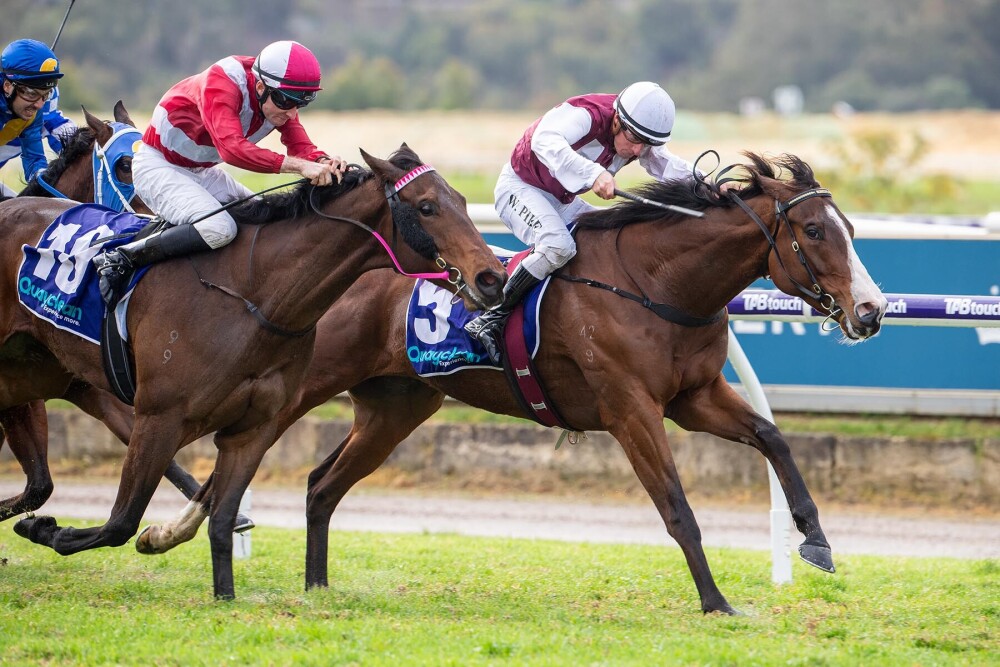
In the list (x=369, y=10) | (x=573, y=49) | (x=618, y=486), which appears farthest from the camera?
(x=369, y=10)

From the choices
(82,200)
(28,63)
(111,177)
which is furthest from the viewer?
(82,200)

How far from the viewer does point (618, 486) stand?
11.1 meters

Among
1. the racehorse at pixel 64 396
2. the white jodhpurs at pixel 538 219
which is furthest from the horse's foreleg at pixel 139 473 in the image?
the white jodhpurs at pixel 538 219

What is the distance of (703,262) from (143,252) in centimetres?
254

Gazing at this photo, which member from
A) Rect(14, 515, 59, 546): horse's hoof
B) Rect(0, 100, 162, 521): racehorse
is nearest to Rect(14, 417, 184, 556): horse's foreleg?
Rect(14, 515, 59, 546): horse's hoof

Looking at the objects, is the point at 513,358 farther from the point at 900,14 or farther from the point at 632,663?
the point at 900,14

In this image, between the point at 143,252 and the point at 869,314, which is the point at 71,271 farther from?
the point at 869,314

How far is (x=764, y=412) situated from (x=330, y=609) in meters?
2.31

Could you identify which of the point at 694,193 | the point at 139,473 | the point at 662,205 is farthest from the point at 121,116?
the point at 694,193

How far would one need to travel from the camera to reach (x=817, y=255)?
19.6 ft

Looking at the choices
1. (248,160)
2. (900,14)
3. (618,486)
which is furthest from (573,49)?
(248,160)

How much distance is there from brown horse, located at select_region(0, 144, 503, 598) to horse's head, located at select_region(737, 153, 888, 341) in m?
1.37

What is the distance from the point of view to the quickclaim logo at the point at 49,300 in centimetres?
636

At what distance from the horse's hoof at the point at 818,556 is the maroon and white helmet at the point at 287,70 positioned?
292 centimetres
